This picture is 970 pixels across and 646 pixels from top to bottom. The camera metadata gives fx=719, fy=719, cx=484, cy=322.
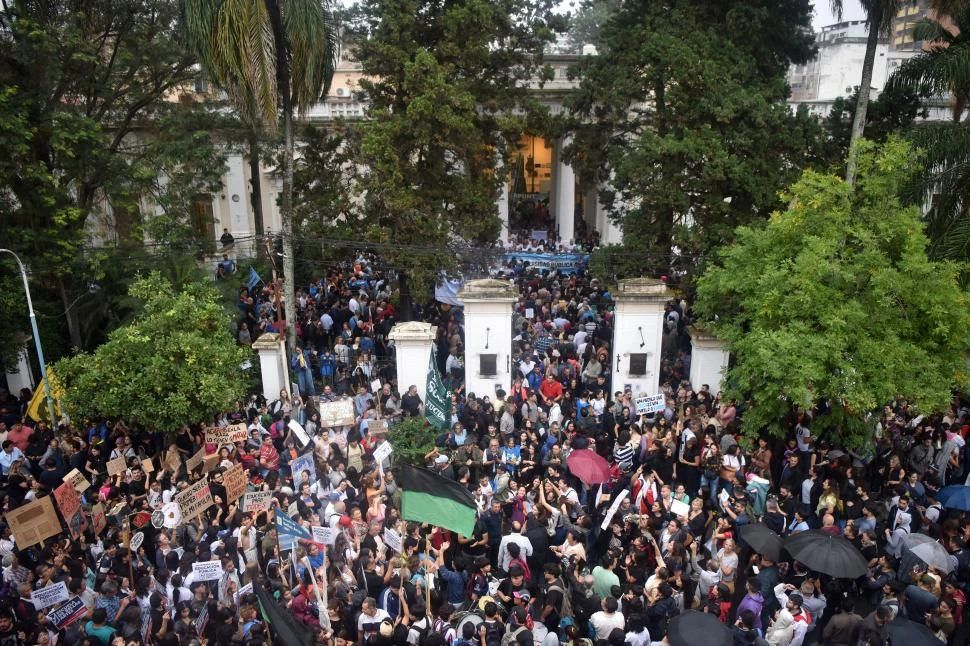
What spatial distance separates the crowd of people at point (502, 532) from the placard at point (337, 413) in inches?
10.4

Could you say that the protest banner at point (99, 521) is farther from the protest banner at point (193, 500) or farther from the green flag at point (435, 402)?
the green flag at point (435, 402)

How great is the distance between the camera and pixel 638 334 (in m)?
16.0

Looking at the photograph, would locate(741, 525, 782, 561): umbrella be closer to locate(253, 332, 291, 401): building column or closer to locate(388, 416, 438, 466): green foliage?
locate(388, 416, 438, 466): green foliage

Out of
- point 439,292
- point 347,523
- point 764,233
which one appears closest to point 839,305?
point 764,233

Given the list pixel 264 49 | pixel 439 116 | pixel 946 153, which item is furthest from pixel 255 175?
pixel 946 153

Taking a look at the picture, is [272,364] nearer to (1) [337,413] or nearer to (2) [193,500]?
(1) [337,413]

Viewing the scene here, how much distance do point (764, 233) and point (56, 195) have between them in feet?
52.4

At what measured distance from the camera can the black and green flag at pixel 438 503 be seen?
853 centimetres

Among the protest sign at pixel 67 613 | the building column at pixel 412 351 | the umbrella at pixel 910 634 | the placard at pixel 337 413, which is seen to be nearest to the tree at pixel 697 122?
the building column at pixel 412 351

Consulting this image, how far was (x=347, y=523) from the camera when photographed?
920 cm

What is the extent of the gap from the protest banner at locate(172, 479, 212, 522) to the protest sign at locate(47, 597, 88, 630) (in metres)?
1.59

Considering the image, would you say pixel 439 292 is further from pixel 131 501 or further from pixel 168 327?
pixel 131 501

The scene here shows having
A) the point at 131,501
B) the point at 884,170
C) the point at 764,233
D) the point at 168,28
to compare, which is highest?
the point at 168,28

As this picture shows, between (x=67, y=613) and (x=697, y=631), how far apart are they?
6616 millimetres
